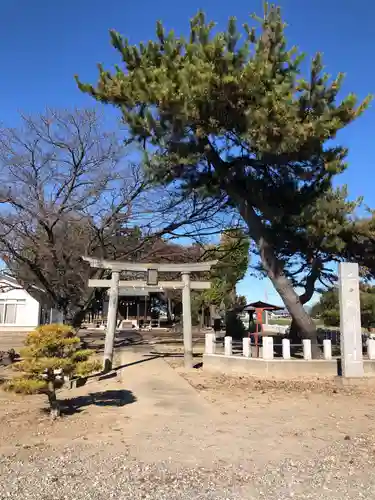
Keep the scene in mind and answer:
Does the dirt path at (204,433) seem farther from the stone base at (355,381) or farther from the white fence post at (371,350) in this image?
the white fence post at (371,350)

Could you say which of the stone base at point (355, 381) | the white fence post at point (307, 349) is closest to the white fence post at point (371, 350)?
the stone base at point (355, 381)

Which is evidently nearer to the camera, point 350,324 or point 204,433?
point 204,433

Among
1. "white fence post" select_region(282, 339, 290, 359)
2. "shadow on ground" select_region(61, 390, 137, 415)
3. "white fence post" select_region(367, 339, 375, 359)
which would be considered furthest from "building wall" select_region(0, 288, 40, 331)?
"white fence post" select_region(367, 339, 375, 359)

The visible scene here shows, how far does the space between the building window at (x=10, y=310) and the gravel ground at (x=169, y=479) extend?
27.3 metres

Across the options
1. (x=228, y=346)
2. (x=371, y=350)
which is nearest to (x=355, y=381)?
(x=371, y=350)

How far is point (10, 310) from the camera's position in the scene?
99.3ft

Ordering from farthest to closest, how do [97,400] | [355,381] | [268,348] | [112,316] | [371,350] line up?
[112,316]
[371,350]
[268,348]
[355,381]
[97,400]

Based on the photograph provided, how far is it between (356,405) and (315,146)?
633cm

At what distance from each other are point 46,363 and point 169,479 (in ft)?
9.50

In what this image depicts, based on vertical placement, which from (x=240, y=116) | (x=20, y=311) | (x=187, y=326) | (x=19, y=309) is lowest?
(x=187, y=326)

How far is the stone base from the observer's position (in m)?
10.7

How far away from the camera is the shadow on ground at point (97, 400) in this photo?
25.2 feet

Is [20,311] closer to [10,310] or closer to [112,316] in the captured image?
[10,310]

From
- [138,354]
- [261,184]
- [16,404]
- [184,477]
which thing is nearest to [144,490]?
[184,477]
